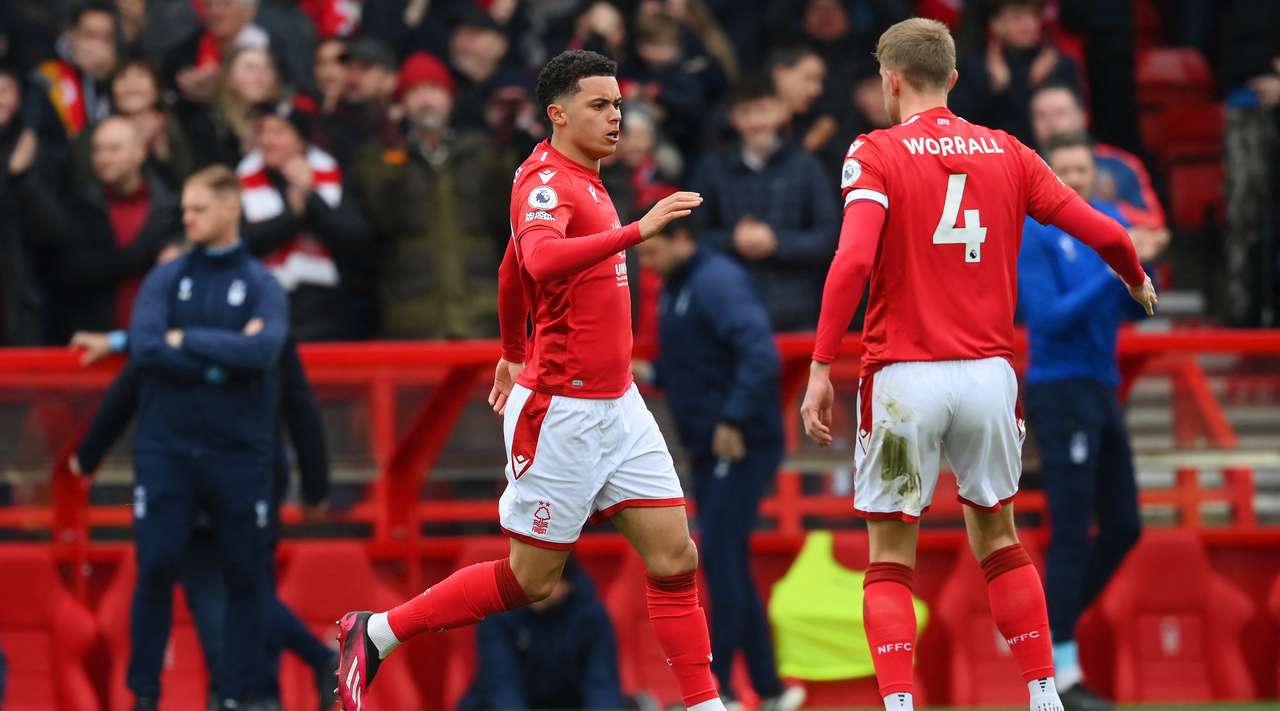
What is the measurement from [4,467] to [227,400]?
74.0 inches

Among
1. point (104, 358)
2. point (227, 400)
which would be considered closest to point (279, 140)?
point (104, 358)

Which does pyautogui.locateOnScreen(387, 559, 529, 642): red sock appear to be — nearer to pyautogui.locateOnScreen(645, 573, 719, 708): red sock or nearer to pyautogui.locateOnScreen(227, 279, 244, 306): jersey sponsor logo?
pyautogui.locateOnScreen(645, 573, 719, 708): red sock

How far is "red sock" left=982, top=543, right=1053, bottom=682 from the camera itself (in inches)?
267

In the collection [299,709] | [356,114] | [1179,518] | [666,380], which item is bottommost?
[299,709]

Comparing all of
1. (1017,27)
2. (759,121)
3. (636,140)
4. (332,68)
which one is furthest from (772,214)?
(332,68)

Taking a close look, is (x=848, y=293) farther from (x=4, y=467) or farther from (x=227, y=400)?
(x=4, y=467)

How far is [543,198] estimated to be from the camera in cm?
656

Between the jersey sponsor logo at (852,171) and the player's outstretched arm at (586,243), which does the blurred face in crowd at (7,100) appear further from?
the jersey sponsor logo at (852,171)

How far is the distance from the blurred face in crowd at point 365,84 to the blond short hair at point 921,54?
6071 millimetres

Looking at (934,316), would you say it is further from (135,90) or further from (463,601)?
(135,90)

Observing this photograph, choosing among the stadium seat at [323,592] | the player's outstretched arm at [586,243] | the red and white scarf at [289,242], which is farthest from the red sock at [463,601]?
the red and white scarf at [289,242]

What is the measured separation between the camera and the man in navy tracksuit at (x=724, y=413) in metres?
9.42

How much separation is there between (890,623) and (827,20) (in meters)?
7.25

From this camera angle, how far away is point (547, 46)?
13.5 m
